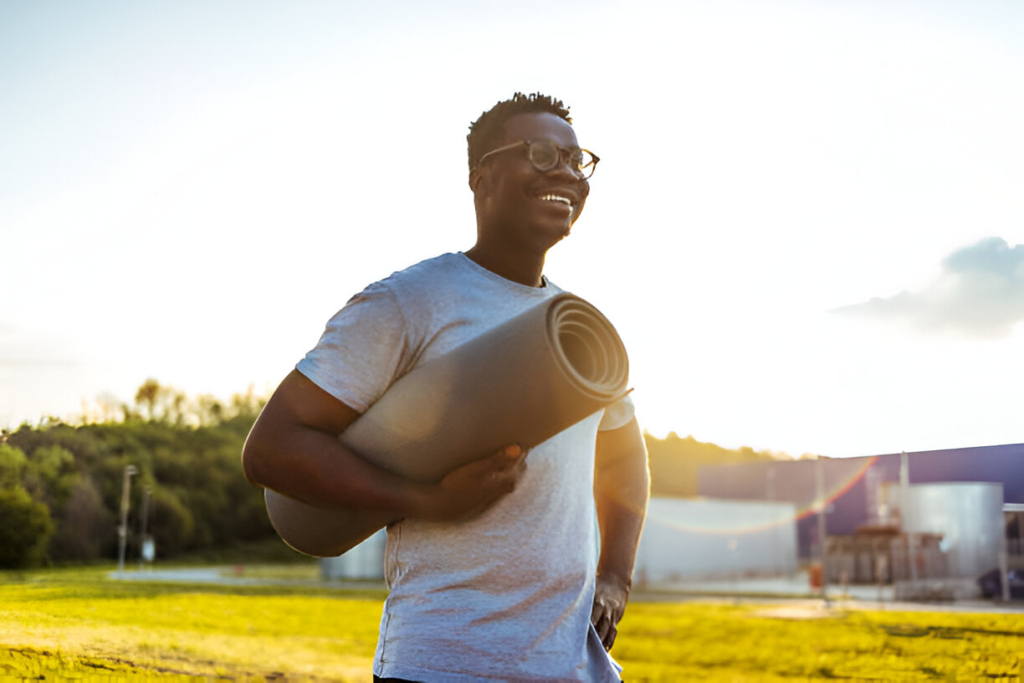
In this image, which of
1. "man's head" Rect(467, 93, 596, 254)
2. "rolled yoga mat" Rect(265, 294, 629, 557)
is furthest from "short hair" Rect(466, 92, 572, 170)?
"rolled yoga mat" Rect(265, 294, 629, 557)

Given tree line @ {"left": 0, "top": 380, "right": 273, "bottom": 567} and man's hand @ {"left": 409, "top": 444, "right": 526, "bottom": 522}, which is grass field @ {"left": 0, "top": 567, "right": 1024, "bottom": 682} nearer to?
tree line @ {"left": 0, "top": 380, "right": 273, "bottom": 567}

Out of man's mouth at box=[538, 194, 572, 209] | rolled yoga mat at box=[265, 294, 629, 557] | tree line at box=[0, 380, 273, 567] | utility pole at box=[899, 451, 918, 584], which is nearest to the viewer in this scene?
rolled yoga mat at box=[265, 294, 629, 557]

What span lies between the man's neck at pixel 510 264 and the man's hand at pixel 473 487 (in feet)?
1.37

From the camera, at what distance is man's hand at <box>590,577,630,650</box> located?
163 cm

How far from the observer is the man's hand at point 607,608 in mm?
1630

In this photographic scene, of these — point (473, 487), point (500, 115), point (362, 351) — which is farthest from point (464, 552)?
point (500, 115)

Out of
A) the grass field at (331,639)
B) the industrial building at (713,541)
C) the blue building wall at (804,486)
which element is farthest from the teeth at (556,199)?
the industrial building at (713,541)

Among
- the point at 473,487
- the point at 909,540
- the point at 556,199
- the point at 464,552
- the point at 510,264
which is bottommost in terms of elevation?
the point at 909,540

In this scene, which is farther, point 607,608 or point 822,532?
point 822,532

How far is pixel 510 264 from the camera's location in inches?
65.2

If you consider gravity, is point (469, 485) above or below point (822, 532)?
above

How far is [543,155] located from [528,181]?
0.19ft

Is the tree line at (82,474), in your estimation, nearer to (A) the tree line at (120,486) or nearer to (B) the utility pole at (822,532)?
(A) the tree line at (120,486)

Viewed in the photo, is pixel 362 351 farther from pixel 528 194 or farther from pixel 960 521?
pixel 960 521
